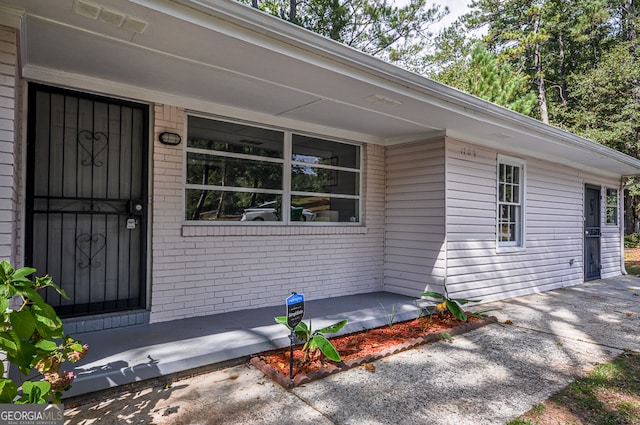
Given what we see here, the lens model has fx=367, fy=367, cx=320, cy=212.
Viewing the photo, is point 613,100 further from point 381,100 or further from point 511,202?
point 381,100

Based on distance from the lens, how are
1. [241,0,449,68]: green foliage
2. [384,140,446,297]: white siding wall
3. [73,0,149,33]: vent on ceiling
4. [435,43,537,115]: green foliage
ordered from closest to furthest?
[73,0,149,33]: vent on ceiling → [384,140,446,297]: white siding wall → [241,0,449,68]: green foliage → [435,43,537,115]: green foliage

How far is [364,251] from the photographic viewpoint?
18.0ft

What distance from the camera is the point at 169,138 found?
380cm

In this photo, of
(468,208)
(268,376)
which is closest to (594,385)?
(268,376)

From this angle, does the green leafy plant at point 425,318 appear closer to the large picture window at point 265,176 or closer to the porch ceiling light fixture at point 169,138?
the large picture window at point 265,176

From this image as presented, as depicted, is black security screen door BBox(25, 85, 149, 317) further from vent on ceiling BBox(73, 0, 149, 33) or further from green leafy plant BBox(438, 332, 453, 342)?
green leafy plant BBox(438, 332, 453, 342)

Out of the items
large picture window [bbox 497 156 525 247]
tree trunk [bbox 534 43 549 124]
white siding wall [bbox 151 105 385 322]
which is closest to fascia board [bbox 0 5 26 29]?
white siding wall [bbox 151 105 385 322]

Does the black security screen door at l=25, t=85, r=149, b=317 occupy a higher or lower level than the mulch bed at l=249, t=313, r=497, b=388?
higher

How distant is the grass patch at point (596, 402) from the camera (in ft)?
7.48

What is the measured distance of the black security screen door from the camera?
3.24m

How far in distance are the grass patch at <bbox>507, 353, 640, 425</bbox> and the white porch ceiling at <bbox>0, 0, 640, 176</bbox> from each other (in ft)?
9.06

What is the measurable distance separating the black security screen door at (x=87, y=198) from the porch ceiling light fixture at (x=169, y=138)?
178 millimetres

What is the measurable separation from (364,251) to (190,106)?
309cm

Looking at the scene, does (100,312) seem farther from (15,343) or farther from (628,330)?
(628,330)
